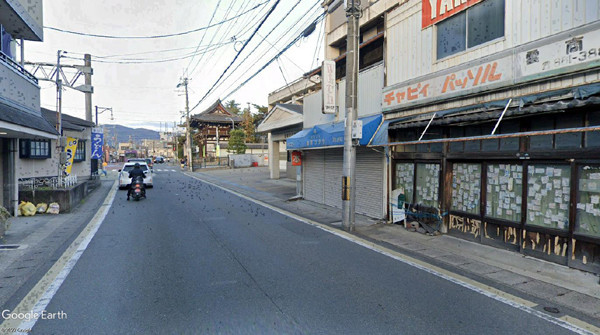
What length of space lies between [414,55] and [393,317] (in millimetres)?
7196

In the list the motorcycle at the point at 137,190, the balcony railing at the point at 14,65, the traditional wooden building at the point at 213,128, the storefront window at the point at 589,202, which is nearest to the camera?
the storefront window at the point at 589,202

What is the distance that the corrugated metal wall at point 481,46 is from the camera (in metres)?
5.55

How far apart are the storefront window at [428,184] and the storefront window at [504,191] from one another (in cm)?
135

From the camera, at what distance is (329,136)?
11203 millimetres

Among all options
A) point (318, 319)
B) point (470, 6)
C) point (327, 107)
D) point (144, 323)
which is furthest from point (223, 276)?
point (470, 6)

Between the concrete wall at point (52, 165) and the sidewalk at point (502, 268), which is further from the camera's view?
the concrete wall at point (52, 165)

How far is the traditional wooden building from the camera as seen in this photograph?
2066 inches

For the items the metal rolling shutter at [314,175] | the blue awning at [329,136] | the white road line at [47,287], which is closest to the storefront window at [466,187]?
the blue awning at [329,136]

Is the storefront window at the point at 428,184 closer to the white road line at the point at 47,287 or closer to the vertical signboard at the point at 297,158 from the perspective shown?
the vertical signboard at the point at 297,158

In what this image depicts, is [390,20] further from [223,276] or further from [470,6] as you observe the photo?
[223,276]

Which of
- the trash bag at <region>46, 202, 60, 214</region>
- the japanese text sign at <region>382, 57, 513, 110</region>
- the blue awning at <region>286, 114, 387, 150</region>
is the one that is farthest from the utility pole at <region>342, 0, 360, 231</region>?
the trash bag at <region>46, 202, 60, 214</region>

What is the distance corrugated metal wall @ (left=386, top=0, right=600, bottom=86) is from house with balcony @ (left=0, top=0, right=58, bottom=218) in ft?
33.6

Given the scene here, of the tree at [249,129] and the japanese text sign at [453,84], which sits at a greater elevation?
the tree at [249,129]

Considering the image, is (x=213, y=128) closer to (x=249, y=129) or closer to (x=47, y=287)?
(x=249, y=129)
